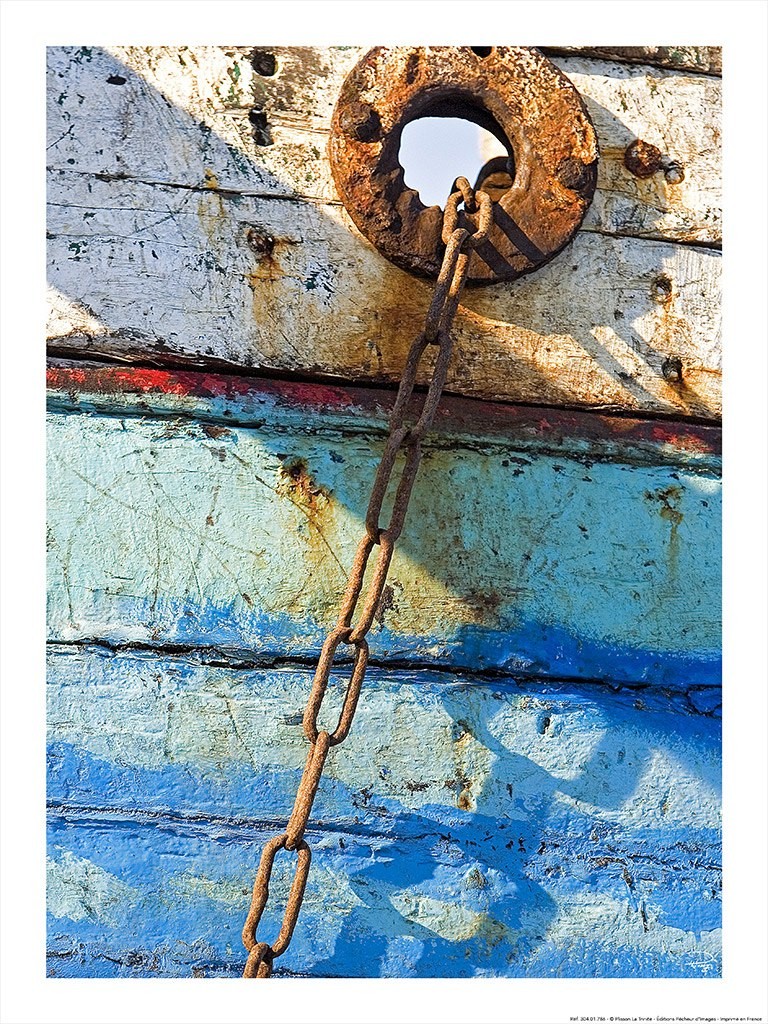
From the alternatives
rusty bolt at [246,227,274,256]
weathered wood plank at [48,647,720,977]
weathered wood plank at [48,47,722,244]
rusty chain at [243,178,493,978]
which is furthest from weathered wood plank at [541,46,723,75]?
weathered wood plank at [48,647,720,977]

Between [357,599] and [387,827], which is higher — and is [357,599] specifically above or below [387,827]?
above

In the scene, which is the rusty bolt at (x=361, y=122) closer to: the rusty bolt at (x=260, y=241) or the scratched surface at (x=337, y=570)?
the scratched surface at (x=337, y=570)

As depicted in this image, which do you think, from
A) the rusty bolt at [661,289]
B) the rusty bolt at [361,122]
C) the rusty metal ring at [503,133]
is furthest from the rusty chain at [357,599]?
the rusty bolt at [661,289]

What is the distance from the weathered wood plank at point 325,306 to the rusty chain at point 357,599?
0.60 feet

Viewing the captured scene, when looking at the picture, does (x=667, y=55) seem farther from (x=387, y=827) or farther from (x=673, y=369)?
(x=387, y=827)

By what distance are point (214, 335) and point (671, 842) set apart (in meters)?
1.08

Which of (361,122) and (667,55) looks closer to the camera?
(361,122)

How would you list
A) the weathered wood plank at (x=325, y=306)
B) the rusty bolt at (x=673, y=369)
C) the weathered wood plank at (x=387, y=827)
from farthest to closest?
the rusty bolt at (x=673, y=369), the weathered wood plank at (x=325, y=306), the weathered wood plank at (x=387, y=827)

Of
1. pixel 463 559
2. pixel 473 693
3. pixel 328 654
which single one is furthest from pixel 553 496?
pixel 328 654

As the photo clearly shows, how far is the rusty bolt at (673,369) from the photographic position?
1.60 m

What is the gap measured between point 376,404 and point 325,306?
0.60 ft

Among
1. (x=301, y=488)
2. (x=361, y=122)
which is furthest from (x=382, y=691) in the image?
(x=361, y=122)

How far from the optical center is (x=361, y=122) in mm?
1523

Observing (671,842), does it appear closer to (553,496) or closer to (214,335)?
(553,496)
